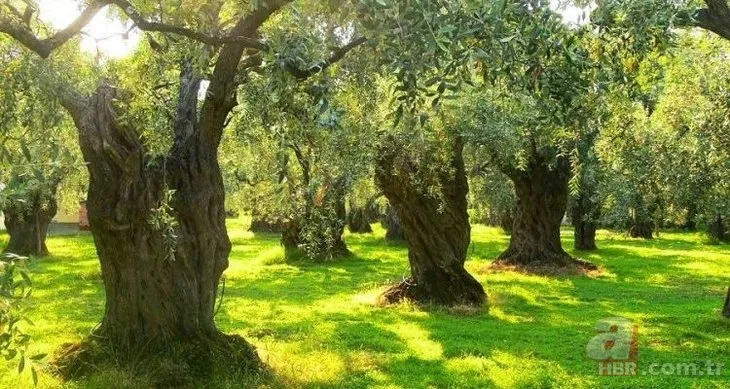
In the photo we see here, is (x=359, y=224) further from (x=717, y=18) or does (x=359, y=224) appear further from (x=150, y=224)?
(x=150, y=224)

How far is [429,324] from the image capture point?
1439 cm

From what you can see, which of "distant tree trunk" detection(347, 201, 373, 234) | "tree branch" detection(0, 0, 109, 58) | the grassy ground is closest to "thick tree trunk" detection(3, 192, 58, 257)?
the grassy ground

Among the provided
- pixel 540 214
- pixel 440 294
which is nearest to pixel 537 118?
pixel 440 294

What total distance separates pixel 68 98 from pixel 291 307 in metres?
9.18

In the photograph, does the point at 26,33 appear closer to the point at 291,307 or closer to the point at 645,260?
the point at 291,307

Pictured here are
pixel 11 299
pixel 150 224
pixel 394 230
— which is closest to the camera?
pixel 11 299

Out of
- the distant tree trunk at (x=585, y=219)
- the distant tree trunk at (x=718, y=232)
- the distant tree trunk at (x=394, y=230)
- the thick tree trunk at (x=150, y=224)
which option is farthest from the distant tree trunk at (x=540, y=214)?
the distant tree trunk at (x=718, y=232)

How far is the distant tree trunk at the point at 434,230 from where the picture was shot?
51.9 feet

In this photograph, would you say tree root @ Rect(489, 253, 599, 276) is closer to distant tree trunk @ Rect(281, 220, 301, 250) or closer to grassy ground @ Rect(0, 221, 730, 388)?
grassy ground @ Rect(0, 221, 730, 388)

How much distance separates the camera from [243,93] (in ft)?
29.1

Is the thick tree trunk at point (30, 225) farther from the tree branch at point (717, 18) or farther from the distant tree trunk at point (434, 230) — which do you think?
the tree branch at point (717, 18)

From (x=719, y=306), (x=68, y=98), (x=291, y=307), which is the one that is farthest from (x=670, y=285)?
(x=68, y=98)

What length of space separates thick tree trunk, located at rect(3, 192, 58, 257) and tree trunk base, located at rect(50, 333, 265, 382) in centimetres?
2068

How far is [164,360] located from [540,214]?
→ 18.6m
